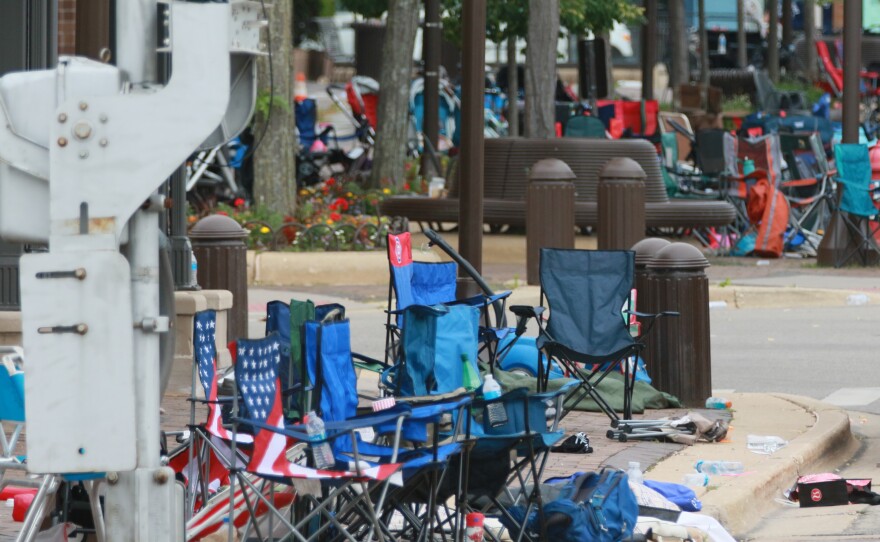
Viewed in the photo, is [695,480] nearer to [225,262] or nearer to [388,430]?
[388,430]

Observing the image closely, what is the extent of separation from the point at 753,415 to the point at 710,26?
41.3 meters

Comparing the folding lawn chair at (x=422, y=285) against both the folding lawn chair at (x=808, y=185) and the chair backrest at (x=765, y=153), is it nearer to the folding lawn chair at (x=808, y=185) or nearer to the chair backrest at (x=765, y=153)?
the folding lawn chair at (x=808, y=185)

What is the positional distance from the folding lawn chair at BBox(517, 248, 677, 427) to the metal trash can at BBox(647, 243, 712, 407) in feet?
1.29

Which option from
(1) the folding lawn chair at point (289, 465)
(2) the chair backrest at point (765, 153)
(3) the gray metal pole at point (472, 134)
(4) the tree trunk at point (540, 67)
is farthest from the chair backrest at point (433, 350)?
(2) the chair backrest at point (765, 153)

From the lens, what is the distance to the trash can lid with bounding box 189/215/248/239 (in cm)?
1150

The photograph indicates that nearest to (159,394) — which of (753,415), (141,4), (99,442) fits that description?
(99,442)

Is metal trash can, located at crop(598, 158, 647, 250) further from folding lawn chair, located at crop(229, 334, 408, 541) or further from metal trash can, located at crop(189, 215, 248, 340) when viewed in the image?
folding lawn chair, located at crop(229, 334, 408, 541)

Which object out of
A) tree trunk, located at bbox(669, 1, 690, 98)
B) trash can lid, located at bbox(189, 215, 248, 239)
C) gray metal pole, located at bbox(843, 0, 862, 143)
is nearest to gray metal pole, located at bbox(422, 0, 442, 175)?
gray metal pole, located at bbox(843, 0, 862, 143)

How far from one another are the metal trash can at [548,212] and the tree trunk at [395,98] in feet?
26.4

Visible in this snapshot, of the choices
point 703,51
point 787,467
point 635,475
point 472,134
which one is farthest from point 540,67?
point 703,51

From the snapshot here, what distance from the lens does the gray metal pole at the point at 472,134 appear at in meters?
11.2

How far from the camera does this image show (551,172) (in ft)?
51.5

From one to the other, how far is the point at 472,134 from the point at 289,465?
6270 mm

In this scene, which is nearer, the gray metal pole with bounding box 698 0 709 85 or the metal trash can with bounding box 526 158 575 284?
the metal trash can with bounding box 526 158 575 284
